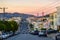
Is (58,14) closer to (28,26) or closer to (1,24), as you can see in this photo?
(28,26)

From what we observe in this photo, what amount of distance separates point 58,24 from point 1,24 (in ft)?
48.4

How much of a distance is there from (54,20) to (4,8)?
725 inches

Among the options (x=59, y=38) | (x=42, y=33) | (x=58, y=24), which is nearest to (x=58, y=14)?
(x=58, y=24)

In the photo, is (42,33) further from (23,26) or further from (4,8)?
(23,26)

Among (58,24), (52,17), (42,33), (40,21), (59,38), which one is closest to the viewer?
(59,38)

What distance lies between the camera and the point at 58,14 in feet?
181

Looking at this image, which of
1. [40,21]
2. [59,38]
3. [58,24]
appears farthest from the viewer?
[40,21]

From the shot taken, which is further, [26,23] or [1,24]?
[26,23]

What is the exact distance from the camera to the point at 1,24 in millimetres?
43344

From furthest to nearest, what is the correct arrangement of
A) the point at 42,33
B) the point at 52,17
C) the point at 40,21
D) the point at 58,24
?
the point at 52,17, the point at 40,21, the point at 58,24, the point at 42,33

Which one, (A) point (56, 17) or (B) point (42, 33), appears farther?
(A) point (56, 17)

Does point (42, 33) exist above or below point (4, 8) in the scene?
below

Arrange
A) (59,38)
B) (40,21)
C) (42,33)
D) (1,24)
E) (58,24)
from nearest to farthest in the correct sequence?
(59,38), (42,33), (1,24), (58,24), (40,21)

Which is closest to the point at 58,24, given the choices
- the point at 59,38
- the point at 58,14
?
the point at 58,14
